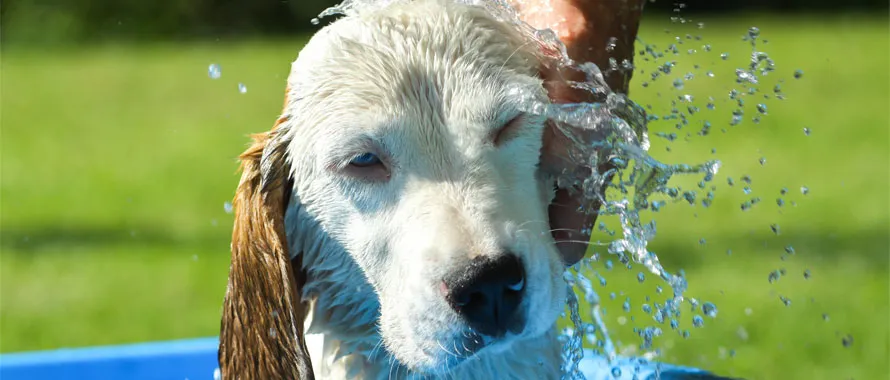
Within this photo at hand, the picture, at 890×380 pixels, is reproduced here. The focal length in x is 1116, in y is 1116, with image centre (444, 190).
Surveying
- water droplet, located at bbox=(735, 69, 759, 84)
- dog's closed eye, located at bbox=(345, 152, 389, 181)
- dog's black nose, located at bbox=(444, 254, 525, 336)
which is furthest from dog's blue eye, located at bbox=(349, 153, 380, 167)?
water droplet, located at bbox=(735, 69, 759, 84)

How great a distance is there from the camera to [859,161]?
411 inches

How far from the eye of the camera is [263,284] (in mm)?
3408

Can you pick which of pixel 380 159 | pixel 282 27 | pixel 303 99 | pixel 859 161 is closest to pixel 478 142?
pixel 380 159

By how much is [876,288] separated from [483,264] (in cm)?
516

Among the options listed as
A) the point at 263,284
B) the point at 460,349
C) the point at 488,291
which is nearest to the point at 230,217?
the point at 263,284

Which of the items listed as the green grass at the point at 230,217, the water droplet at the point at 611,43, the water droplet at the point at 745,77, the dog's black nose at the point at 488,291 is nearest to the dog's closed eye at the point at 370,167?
the dog's black nose at the point at 488,291

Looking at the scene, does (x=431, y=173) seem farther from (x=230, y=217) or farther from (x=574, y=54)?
(x=230, y=217)

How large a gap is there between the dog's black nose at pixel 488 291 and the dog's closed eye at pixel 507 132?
1.45 ft

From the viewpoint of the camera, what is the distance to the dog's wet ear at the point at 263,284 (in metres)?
3.38

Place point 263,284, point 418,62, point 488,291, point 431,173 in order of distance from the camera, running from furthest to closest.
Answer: point 263,284 < point 418,62 < point 431,173 < point 488,291

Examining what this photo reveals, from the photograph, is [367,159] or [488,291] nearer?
[488,291]

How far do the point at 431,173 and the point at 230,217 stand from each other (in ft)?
22.5

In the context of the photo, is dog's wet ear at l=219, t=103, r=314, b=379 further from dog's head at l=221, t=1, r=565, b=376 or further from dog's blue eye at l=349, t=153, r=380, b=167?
dog's blue eye at l=349, t=153, r=380, b=167

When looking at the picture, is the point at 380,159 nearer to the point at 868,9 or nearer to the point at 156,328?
the point at 156,328
